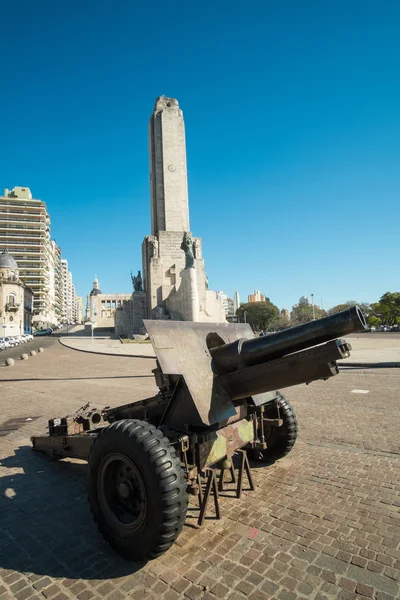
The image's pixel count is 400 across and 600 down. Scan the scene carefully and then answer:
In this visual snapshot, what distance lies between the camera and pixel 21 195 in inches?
3797

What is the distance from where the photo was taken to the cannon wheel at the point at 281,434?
4609mm

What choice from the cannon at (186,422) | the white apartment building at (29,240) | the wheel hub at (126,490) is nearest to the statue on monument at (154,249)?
the cannon at (186,422)

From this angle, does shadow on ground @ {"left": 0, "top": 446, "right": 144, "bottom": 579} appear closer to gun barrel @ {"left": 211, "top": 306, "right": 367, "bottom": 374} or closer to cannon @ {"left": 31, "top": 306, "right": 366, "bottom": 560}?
cannon @ {"left": 31, "top": 306, "right": 366, "bottom": 560}

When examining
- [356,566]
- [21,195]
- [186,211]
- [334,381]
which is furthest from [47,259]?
[356,566]

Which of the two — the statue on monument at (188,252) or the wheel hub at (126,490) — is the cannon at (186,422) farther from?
the statue on monument at (188,252)

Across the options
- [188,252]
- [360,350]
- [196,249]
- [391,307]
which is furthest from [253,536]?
[391,307]

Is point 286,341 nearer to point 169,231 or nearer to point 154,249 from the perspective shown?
point 154,249

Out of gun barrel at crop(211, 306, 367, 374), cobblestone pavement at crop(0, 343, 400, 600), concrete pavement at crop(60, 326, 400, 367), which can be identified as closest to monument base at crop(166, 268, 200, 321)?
concrete pavement at crop(60, 326, 400, 367)

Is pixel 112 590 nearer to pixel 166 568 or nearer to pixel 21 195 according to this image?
pixel 166 568

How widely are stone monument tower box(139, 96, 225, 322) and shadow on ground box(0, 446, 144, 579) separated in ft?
116

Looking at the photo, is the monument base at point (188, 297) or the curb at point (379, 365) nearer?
the curb at point (379, 365)

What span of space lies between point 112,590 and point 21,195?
11015cm

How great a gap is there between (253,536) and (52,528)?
6.55 feet

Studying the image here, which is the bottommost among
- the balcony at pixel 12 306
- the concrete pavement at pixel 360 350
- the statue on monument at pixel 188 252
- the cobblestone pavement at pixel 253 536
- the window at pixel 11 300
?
the cobblestone pavement at pixel 253 536
